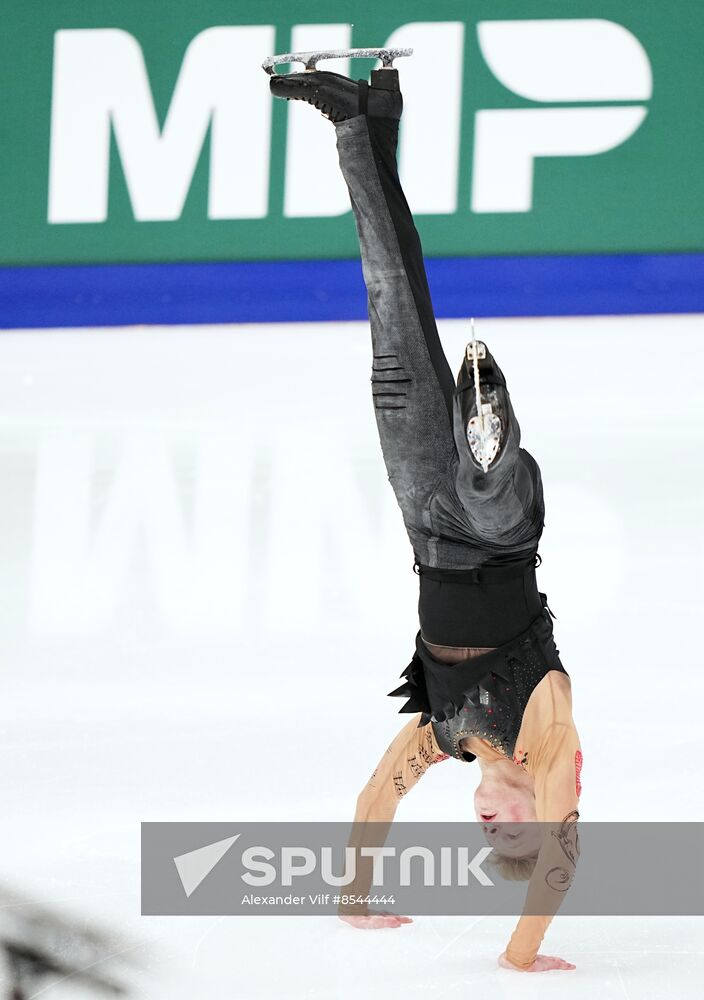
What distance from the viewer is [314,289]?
6418 mm

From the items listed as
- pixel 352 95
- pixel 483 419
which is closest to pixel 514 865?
pixel 483 419

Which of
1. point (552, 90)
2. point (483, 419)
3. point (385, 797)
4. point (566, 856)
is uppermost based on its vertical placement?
point (552, 90)

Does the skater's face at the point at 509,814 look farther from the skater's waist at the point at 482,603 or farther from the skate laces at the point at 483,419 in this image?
the skate laces at the point at 483,419

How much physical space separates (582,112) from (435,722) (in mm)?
4973

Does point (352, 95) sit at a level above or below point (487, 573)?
above

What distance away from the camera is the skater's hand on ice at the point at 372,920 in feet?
6.03

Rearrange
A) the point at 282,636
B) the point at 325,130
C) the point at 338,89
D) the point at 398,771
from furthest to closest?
the point at 325,130 → the point at 282,636 → the point at 398,771 → the point at 338,89

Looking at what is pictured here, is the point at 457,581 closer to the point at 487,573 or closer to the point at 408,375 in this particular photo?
the point at 487,573

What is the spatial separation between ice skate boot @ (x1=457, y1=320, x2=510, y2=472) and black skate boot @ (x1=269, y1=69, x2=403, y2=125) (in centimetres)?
43

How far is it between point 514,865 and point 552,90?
5.02 meters

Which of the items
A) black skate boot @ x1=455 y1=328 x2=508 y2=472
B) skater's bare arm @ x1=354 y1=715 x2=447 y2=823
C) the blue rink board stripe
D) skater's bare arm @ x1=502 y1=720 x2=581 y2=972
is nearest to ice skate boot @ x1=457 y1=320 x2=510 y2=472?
black skate boot @ x1=455 y1=328 x2=508 y2=472

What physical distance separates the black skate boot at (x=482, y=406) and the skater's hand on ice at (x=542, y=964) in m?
0.63

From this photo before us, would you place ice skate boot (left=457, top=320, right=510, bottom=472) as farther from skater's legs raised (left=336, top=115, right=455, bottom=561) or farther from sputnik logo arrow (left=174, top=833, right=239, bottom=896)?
sputnik logo arrow (left=174, top=833, right=239, bottom=896)

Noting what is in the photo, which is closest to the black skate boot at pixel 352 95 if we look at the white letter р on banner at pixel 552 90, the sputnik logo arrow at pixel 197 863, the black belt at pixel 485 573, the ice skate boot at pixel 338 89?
the ice skate boot at pixel 338 89
